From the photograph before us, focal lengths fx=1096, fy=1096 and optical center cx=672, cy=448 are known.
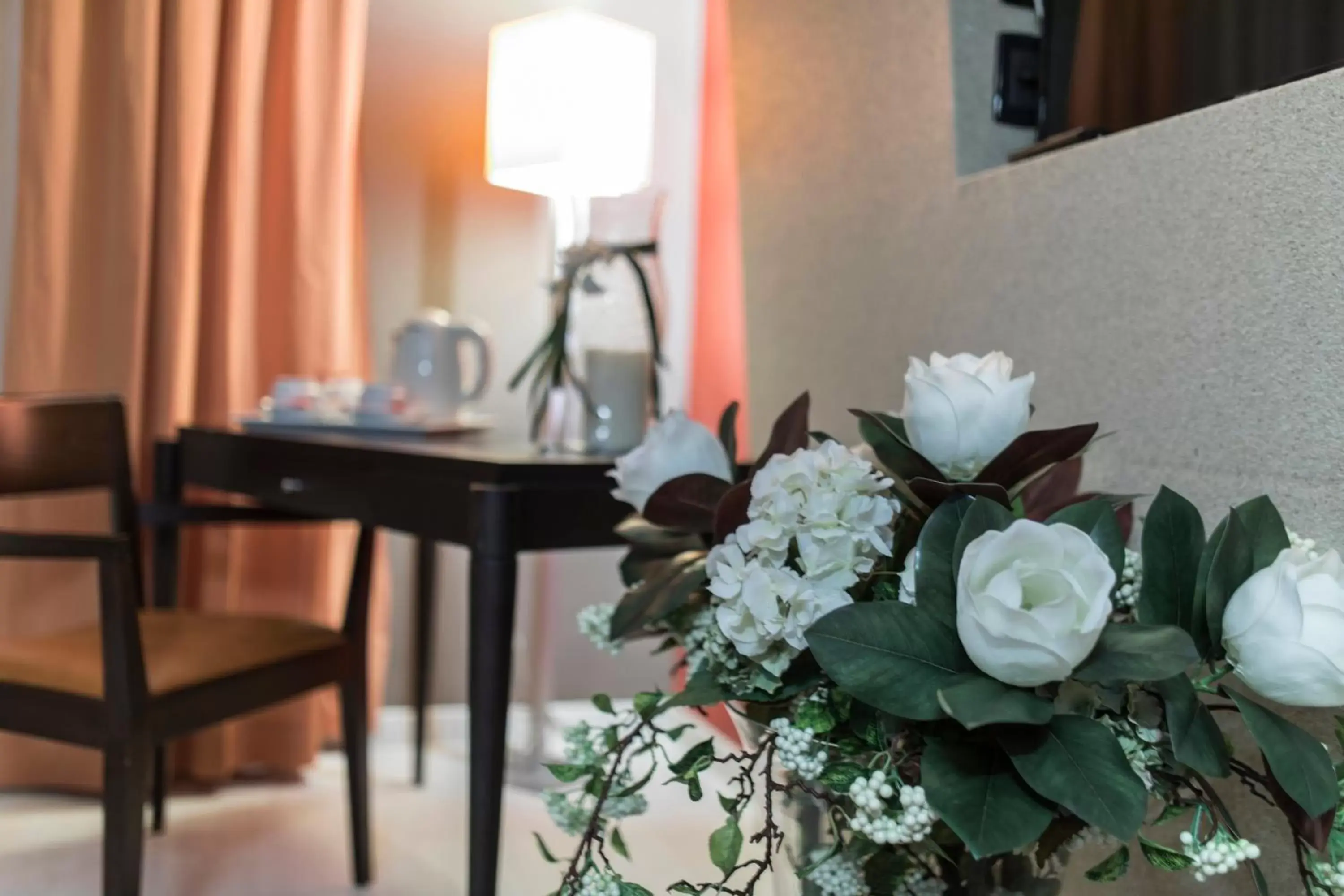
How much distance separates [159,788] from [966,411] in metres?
1.66

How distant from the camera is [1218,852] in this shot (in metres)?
0.48

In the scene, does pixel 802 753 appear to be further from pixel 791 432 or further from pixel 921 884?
pixel 791 432

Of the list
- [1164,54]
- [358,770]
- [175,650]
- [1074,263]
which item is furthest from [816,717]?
[358,770]

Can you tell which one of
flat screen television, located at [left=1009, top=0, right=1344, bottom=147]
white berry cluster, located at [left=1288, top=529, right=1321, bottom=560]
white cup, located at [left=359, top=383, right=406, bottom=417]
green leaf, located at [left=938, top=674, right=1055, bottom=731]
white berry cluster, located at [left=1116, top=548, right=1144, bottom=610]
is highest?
flat screen television, located at [left=1009, top=0, right=1344, bottom=147]

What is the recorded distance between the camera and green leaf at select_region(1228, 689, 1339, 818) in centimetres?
49

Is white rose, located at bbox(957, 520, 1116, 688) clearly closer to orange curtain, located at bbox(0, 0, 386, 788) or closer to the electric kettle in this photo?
the electric kettle

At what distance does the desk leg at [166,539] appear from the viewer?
1806 millimetres

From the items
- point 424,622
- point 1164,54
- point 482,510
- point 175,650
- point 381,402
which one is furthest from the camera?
point 424,622

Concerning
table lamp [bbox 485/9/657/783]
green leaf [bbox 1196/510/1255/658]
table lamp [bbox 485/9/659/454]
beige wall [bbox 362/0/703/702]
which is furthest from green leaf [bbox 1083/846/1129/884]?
beige wall [bbox 362/0/703/702]

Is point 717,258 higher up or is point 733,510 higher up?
point 717,258

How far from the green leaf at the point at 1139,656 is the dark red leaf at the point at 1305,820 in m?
0.08

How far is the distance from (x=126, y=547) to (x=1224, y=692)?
117cm

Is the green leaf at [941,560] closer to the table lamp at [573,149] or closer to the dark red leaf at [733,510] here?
the dark red leaf at [733,510]

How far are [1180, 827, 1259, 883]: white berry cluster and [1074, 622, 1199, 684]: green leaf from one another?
0.08 metres
